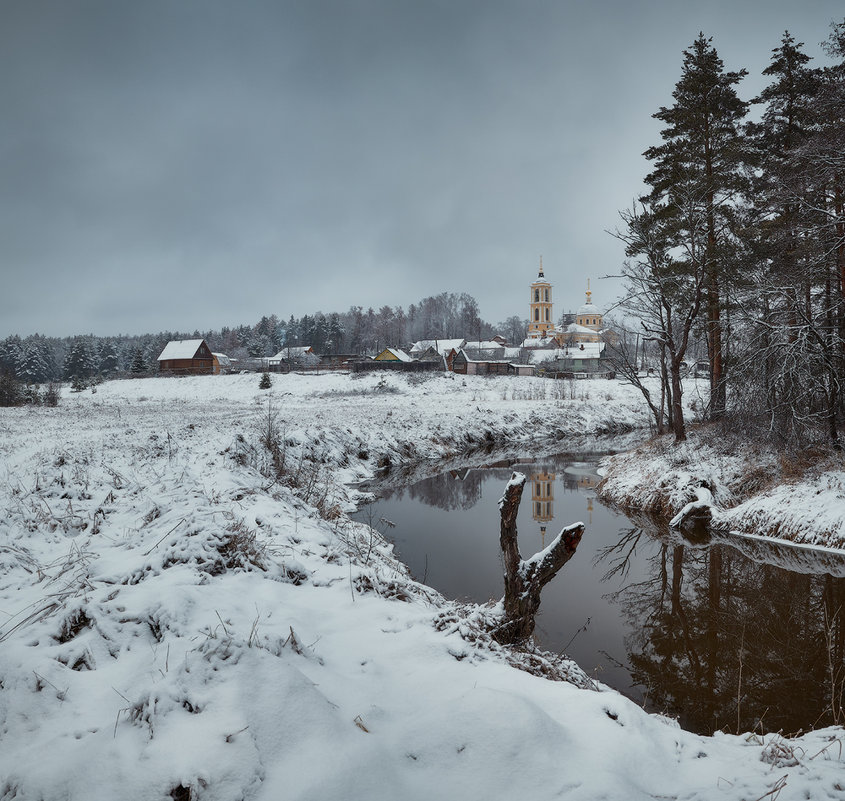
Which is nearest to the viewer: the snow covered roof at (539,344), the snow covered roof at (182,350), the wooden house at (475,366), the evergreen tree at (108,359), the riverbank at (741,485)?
the riverbank at (741,485)

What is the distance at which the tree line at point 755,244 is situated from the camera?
36.0ft

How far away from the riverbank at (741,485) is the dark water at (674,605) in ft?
2.14

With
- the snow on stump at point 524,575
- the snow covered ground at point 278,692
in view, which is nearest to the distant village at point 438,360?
the snow on stump at point 524,575

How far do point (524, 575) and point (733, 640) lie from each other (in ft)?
12.8

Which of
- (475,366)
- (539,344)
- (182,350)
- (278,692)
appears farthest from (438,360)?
(278,692)

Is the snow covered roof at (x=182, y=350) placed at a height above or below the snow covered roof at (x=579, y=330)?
below

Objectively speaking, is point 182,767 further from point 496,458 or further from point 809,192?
point 496,458

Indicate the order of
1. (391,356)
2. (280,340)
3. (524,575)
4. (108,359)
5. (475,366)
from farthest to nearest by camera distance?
(280,340) → (108,359) → (475,366) → (391,356) → (524,575)

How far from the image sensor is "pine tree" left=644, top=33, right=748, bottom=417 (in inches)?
576

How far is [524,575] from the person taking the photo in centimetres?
516

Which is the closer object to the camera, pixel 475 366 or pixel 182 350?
pixel 182 350

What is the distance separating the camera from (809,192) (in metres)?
11.6

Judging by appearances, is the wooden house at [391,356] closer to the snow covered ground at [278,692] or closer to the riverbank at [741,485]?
the riverbank at [741,485]

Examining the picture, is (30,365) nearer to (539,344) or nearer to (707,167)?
(539,344)
